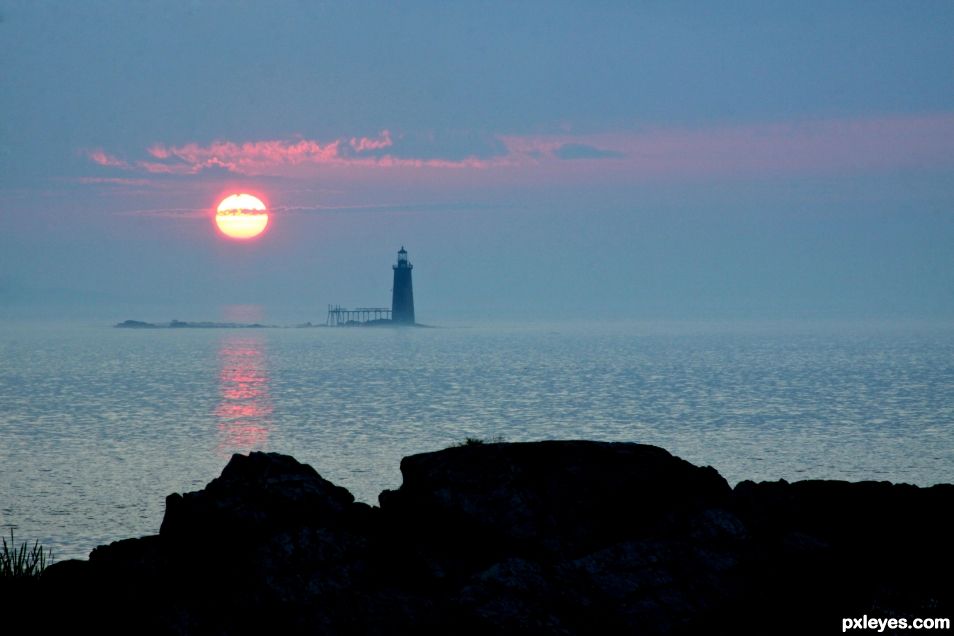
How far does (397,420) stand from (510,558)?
49.1 m

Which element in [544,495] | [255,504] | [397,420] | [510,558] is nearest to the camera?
[510,558]

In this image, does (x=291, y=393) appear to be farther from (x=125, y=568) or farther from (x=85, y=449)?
(x=125, y=568)

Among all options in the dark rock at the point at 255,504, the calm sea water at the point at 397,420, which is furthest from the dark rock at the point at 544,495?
the calm sea water at the point at 397,420

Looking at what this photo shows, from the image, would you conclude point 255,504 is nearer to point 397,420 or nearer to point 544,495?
point 544,495

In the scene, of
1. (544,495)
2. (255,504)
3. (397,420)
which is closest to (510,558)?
(544,495)

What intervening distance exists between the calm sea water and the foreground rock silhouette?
46.4ft

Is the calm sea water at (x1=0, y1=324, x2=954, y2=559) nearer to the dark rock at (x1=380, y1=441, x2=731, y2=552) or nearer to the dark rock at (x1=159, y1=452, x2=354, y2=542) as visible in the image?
the dark rock at (x1=159, y1=452, x2=354, y2=542)

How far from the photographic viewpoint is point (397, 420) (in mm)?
63375

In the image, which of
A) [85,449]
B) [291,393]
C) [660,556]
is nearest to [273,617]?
[660,556]

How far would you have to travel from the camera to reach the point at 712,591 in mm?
14719

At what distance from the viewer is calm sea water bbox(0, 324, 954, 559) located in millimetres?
40281

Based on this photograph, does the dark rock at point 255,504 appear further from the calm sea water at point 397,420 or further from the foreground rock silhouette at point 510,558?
the calm sea water at point 397,420

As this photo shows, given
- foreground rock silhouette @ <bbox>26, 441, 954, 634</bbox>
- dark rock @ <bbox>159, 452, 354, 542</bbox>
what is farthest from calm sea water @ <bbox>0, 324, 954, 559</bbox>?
foreground rock silhouette @ <bbox>26, 441, 954, 634</bbox>

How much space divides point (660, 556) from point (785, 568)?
187 centimetres
